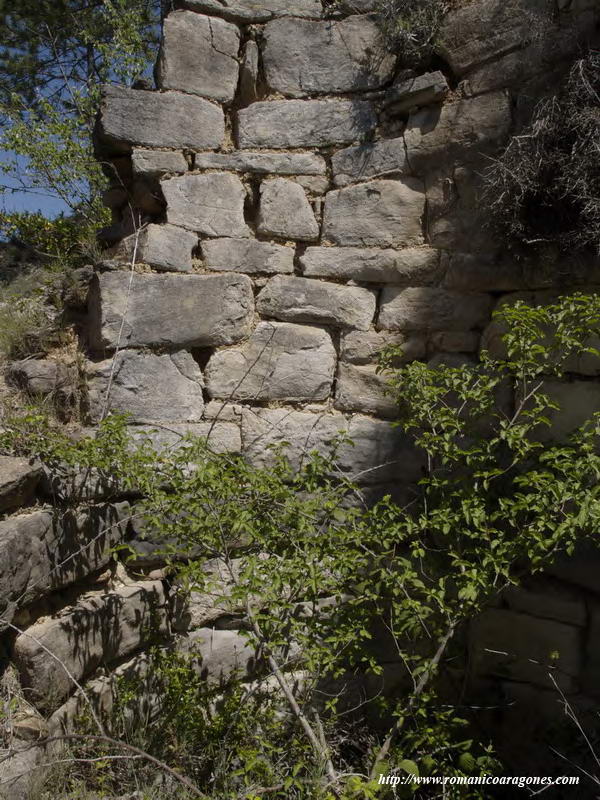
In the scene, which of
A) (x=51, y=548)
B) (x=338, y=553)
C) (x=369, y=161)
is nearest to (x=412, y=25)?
(x=369, y=161)

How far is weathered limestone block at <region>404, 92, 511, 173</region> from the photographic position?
10.4 ft

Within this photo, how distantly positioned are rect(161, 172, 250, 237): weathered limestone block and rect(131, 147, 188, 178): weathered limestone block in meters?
0.05

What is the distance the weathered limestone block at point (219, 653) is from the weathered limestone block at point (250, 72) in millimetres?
2491

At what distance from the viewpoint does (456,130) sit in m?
3.26

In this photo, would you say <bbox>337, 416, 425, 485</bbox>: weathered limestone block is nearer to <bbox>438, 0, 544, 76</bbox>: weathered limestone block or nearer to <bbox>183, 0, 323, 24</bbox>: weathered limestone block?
<bbox>438, 0, 544, 76</bbox>: weathered limestone block

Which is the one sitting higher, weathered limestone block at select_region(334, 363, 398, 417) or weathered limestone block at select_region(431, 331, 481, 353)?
weathered limestone block at select_region(431, 331, 481, 353)

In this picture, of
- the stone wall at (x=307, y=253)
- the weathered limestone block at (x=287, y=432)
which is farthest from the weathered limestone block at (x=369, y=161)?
the weathered limestone block at (x=287, y=432)

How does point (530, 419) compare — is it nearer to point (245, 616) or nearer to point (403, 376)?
point (403, 376)

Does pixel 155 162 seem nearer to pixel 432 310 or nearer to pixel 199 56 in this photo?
pixel 199 56

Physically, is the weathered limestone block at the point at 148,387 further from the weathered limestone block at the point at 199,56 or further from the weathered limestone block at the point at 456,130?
the weathered limestone block at the point at 456,130

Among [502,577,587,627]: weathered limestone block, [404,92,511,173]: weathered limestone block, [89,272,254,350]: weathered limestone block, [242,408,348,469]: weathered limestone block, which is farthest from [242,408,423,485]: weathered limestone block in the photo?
[404,92,511,173]: weathered limestone block

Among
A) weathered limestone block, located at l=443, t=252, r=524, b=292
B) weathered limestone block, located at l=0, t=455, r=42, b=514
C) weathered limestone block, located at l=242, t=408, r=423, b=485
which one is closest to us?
weathered limestone block, located at l=0, t=455, r=42, b=514

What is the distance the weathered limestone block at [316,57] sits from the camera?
346 centimetres

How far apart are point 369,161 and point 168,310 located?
3.87 ft
